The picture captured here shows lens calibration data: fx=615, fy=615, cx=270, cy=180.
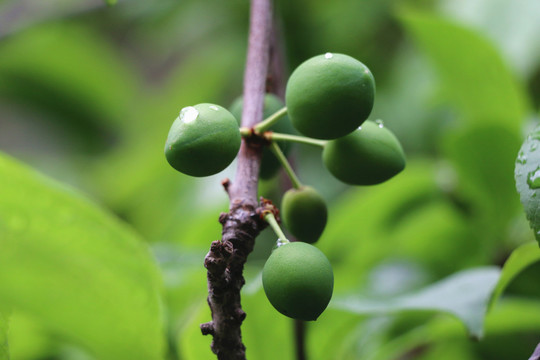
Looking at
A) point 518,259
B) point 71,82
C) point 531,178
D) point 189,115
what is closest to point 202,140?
point 189,115

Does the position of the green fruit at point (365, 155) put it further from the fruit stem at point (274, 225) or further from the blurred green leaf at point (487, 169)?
the blurred green leaf at point (487, 169)

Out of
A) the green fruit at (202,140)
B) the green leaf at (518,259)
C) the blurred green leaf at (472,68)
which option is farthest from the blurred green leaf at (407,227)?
the green fruit at (202,140)

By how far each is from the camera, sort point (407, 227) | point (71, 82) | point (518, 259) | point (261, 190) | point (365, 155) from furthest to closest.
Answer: point (71, 82), point (261, 190), point (407, 227), point (518, 259), point (365, 155)

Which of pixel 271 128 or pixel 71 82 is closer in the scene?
pixel 271 128

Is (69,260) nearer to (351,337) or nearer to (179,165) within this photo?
(179,165)

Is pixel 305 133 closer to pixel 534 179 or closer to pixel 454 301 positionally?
pixel 534 179

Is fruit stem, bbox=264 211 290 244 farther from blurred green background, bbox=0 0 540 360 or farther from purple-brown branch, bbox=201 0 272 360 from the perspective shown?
blurred green background, bbox=0 0 540 360

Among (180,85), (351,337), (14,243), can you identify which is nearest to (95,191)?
(180,85)
